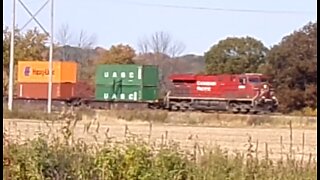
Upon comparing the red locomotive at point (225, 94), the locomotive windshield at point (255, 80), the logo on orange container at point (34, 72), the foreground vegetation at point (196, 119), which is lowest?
the foreground vegetation at point (196, 119)

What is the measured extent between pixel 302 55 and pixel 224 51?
62.7 feet

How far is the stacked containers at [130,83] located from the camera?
5053cm

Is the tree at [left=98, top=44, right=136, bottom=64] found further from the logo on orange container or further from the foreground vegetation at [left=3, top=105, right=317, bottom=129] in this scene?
the foreground vegetation at [left=3, top=105, right=317, bottom=129]

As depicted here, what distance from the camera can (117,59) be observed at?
65.4 metres

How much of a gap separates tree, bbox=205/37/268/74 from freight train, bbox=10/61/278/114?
34.7 feet

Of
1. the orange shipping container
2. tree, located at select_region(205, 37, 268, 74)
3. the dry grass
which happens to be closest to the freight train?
the orange shipping container

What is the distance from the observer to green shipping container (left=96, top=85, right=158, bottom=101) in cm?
5032

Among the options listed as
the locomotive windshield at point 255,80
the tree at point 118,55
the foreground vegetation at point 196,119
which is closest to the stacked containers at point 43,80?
the foreground vegetation at point 196,119

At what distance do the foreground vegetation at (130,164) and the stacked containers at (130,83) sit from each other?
140 ft

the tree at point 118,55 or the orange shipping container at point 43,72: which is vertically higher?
the tree at point 118,55

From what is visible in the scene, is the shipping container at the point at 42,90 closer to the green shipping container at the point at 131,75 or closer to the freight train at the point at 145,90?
the freight train at the point at 145,90

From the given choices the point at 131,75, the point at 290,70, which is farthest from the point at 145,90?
the point at 290,70

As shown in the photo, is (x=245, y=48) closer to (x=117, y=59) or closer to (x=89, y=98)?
(x=117, y=59)

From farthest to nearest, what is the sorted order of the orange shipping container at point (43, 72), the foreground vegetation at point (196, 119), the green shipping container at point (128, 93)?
the orange shipping container at point (43, 72) → the green shipping container at point (128, 93) → the foreground vegetation at point (196, 119)
